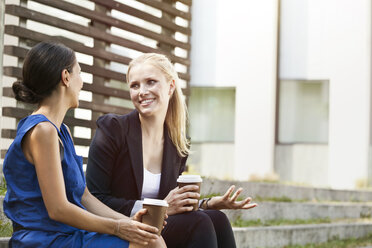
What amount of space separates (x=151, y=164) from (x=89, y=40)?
4.32 m

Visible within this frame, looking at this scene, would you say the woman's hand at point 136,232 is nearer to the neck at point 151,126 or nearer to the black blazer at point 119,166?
the black blazer at point 119,166

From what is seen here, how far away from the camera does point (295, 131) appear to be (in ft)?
51.5

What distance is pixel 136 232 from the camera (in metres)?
3.10

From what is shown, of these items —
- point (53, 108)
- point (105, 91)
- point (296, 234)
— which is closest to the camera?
point (53, 108)

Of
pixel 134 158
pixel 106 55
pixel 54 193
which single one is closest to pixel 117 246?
pixel 54 193

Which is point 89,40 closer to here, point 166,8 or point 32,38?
point 166,8

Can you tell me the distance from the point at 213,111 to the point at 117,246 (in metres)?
12.8

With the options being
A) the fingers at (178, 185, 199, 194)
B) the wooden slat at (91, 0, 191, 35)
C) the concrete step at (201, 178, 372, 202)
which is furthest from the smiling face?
the wooden slat at (91, 0, 191, 35)

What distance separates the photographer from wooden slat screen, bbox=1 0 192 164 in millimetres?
6375

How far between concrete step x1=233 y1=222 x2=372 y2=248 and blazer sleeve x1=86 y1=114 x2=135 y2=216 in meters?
2.46

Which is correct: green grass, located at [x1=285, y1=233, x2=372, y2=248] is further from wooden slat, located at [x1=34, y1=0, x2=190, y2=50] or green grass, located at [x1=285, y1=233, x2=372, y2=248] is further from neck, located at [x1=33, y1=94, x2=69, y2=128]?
neck, located at [x1=33, y1=94, x2=69, y2=128]

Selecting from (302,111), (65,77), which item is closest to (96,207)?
(65,77)

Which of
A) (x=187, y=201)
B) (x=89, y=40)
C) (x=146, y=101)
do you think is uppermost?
(x=89, y=40)

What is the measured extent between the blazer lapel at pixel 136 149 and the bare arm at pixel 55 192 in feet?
2.99
